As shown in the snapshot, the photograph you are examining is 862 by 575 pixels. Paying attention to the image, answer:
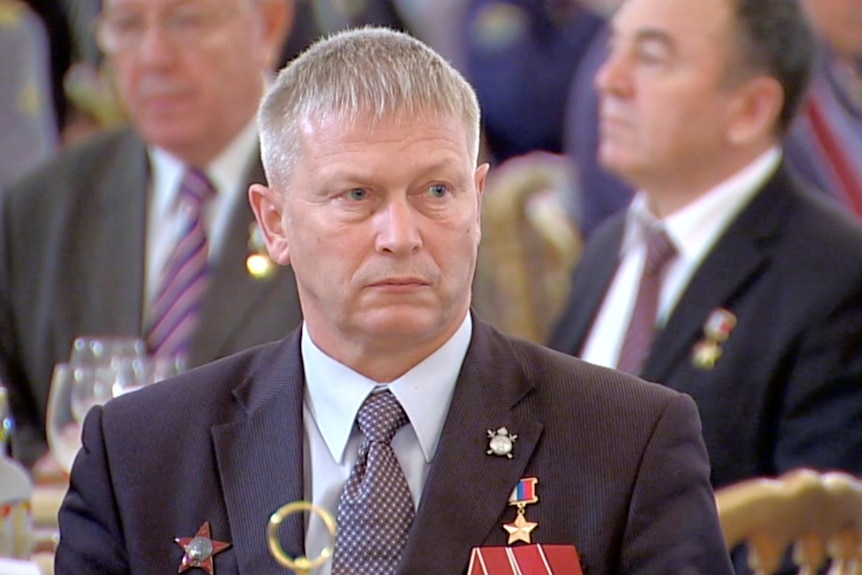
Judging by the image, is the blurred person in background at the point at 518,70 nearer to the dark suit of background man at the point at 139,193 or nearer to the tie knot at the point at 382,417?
the dark suit of background man at the point at 139,193

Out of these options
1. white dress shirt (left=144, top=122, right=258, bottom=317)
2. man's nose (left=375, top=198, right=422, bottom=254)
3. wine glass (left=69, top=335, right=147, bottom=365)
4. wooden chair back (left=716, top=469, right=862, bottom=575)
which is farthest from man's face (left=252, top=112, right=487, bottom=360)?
white dress shirt (left=144, top=122, right=258, bottom=317)

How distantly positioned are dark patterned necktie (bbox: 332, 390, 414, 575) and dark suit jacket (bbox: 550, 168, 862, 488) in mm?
1431

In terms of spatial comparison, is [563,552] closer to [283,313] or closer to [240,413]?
[240,413]

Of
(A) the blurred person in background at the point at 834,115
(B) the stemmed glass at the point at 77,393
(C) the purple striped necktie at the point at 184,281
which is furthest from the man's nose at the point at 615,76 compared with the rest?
(B) the stemmed glass at the point at 77,393

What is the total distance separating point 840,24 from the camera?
3.81 metres

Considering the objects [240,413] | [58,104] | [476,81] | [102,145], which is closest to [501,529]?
[240,413]

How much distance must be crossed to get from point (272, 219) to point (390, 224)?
12.2 inches

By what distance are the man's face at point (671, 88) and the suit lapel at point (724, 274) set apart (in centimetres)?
17

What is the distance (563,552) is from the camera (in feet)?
Result: 6.81

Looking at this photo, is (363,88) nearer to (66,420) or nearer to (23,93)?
(66,420)

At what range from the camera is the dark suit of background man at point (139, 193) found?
4.22m

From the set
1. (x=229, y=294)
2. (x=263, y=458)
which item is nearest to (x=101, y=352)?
(x=229, y=294)

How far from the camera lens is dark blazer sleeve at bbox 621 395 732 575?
2088mm

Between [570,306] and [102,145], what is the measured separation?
1.46 metres
